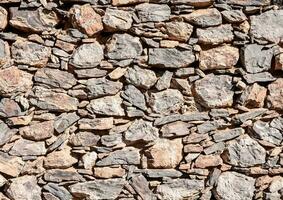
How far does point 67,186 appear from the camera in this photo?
2.71 meters

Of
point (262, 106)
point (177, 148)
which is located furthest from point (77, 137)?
point (262, 106)

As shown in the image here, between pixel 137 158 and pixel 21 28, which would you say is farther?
pixel 137 158

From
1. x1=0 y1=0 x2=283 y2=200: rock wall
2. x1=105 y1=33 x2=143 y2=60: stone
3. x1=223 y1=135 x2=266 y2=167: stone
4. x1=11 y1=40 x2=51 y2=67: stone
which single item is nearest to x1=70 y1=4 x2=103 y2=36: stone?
x1=0 y1=0 x2=283 y2=200: rock wall

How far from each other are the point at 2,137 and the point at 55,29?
25.4 inches

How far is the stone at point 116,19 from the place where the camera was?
8.52 ft

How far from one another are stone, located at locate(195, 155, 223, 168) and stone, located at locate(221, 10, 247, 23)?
78cm

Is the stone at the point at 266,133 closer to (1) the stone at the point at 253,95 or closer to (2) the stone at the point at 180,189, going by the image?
(1) the stone at the point at 253,95

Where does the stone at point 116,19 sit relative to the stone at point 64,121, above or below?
above

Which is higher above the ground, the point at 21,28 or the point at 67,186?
the point at 21,28

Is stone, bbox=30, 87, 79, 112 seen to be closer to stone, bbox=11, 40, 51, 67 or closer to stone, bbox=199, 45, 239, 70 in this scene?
stone, bbox=11, 40, 51, 67

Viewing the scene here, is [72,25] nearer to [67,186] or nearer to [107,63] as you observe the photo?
[107,63]

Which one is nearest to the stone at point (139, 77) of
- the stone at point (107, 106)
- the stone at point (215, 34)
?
Answer: the stone at point (107, 106)

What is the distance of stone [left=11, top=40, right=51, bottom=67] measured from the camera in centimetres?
255

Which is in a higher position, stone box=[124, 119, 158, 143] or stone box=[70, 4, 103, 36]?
stone box=[70, 4, 103, 36]
